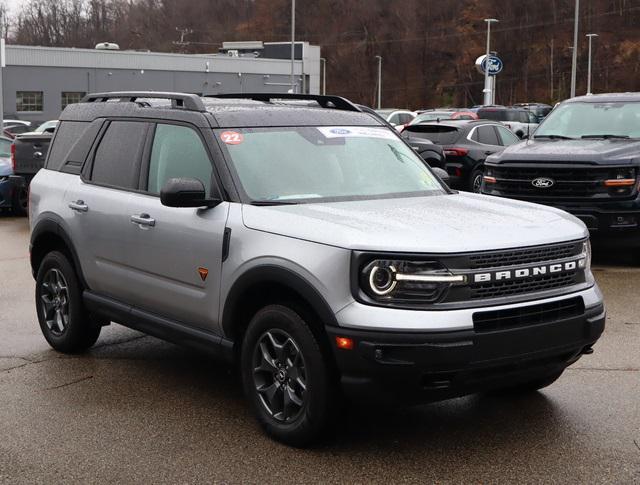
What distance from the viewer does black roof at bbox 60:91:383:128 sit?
5.83 m

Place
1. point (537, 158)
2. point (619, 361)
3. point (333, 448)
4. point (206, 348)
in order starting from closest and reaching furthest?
point (333, 448) < point (206, 348) < point (619, 361) < point (537, 158)

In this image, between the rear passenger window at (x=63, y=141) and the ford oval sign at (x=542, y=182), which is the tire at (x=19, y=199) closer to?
the ford oval sign at (x=542, y=182)

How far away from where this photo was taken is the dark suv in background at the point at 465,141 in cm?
1777

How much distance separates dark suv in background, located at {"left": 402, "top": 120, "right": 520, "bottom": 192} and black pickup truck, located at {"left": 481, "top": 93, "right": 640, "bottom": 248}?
5.40 meters

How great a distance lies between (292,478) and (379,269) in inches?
41.8

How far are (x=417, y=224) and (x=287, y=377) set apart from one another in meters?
1.02

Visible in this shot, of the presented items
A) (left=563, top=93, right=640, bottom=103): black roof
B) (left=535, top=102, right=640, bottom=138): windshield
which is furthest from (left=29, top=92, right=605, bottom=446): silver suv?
(left=563, top=93, right=640, bottom=103): black roof

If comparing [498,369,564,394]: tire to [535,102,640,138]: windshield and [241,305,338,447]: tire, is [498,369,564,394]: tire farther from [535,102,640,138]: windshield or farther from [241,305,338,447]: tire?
[535,102,640,138]: windshield

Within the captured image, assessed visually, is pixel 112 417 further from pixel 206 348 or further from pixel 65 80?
pixel 65 80

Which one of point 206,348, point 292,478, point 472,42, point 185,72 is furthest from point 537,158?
point 472,42

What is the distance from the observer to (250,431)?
5312 mm

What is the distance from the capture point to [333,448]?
5.02 m

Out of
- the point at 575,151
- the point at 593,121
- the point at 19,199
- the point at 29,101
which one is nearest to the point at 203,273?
the point at 575,151

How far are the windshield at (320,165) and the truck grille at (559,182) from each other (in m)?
5.00
